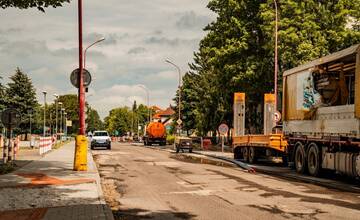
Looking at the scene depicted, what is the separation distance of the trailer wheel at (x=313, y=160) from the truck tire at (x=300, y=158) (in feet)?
1.39

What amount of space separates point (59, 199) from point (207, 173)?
29.2 ft

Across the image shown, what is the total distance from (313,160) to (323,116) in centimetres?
190

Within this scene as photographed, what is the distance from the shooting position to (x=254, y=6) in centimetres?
4203

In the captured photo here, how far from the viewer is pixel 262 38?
41406mm

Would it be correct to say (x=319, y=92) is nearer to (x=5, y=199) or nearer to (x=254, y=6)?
(x=5, y=199)

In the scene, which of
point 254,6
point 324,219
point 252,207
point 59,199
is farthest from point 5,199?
point 254,6

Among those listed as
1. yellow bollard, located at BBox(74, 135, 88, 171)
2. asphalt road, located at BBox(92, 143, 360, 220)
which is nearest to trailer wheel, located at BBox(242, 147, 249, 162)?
asphalt road, located at BBox(92, 143, 360, 220)

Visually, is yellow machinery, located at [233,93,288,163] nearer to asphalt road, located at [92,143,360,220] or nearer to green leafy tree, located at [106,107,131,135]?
asphalt road, located at [92,143,360,220]

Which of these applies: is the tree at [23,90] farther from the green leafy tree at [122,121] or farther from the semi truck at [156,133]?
the green leafy tree at [122,121]

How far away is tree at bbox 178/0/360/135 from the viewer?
1462 inches

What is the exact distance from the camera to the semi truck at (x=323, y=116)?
16.5 m

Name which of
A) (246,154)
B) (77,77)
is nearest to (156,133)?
(246,154)

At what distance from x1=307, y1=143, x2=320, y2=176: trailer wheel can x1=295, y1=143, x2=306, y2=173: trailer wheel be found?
1.40 ft

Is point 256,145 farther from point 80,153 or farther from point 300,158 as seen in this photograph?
point 80,153
